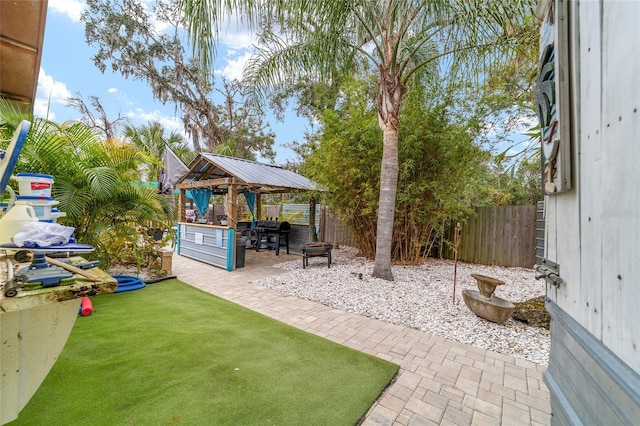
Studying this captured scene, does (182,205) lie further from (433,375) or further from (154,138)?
(433,375)

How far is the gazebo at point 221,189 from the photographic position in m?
6.24

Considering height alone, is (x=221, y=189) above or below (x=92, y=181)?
above

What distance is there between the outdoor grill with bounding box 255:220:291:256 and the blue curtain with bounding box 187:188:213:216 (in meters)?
1.74

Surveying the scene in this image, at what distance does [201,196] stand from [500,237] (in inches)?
328

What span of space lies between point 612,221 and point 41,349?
2019 mm

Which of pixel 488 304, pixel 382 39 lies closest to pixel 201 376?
pixel 488 304

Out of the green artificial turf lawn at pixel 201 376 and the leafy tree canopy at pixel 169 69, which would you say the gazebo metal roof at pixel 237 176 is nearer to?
the green artificial turf lawn at pixel 201 376

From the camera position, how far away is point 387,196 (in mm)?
4973

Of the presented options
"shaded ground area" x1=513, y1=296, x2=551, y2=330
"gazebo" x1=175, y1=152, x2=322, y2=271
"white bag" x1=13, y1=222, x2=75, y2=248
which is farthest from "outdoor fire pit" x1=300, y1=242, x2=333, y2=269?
"white bag" x1=13, y1=222, x2=75, y2=248

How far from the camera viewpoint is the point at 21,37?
1.57 m

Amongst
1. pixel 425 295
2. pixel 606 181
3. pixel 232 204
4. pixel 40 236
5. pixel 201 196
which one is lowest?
pixel 425 295

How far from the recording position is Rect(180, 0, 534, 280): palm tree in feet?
12.3

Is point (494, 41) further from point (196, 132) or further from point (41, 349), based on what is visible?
point (196, 132)

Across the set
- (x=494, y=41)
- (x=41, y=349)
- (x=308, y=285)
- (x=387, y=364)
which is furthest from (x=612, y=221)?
(x=494, y=41)
